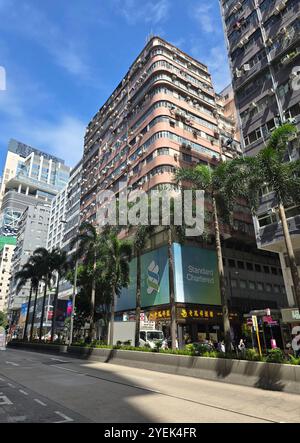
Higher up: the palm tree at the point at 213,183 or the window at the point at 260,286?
the palm tree at the point at 213,183

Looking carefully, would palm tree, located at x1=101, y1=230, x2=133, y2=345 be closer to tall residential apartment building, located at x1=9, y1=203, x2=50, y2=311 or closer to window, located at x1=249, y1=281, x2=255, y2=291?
window, located at x1=249, y1=281, x2=255, y2=291

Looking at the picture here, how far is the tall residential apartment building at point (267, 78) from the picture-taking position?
28.9 meters

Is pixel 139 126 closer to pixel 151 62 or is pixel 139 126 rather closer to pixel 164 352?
pixel 151 62

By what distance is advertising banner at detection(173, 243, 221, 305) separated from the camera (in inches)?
1523

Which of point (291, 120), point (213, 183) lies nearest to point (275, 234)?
point (291, 120)

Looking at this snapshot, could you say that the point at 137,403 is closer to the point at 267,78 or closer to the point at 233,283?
the point at 267,78

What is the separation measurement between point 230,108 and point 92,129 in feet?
105

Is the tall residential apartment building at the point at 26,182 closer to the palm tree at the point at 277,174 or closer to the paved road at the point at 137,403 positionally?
the palm tree at the point at 277,174

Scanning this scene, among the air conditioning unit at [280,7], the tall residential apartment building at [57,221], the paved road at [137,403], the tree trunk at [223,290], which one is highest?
the tall residential apartment building at [57,221]

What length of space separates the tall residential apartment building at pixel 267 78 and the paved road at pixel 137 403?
63.5ft

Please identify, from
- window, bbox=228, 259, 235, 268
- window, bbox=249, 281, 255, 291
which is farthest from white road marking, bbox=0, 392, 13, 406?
window, bbox=249, 281, 255, 291

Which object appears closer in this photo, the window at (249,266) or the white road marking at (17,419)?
the white road marking at (17,419)

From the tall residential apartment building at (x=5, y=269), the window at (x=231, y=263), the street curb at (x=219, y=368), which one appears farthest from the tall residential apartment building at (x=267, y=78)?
the tall residential apartment building at (x=5, y=269)
